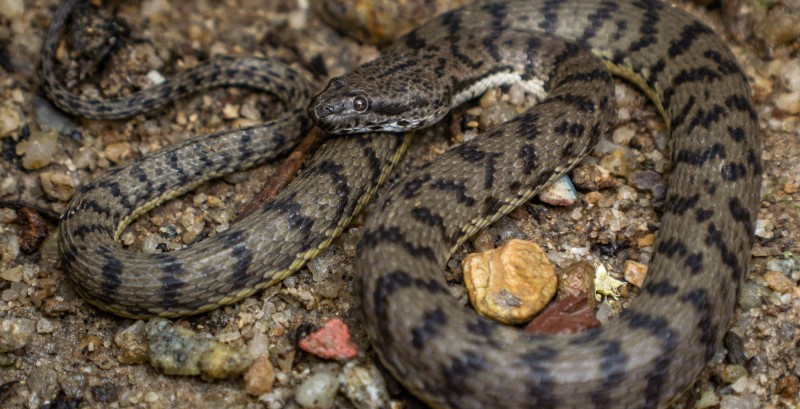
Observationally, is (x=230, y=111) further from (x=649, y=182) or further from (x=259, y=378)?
(x=649, y=182)

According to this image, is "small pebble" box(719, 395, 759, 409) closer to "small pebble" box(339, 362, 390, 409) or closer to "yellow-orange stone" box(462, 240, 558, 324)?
"yellow-orange stone" box(462, 240, 558, 324)

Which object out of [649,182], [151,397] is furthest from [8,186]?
[649,182]

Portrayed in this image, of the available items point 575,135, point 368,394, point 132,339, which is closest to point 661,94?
point 575,135

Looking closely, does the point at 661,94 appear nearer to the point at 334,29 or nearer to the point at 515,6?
the point at 515,6

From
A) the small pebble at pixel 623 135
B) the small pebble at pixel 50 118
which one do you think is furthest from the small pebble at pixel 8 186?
the small pebble at pixel 623 135

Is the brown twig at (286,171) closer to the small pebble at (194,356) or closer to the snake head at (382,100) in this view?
the snake head at (382,100)
